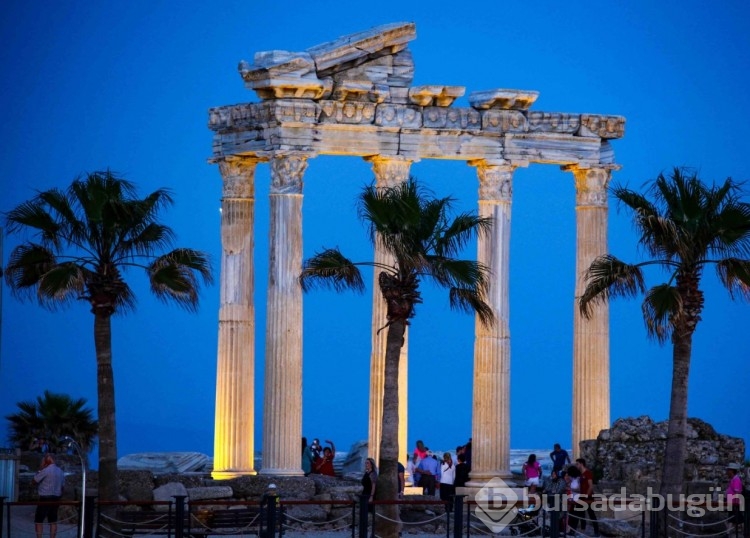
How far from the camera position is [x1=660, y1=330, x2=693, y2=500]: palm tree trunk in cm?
4281

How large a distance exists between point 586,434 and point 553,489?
563 centimetres

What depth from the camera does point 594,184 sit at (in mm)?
53469

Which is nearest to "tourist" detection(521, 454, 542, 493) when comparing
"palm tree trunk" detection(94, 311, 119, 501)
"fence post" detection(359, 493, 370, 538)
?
"fence post" detection(359, 493, 370, 538)

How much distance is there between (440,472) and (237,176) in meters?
9.12

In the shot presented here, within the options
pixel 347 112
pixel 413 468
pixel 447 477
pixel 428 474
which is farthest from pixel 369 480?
pixel 347 112

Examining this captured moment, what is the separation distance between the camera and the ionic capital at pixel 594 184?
53438 millimetres

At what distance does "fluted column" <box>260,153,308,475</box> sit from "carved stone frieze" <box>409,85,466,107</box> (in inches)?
129

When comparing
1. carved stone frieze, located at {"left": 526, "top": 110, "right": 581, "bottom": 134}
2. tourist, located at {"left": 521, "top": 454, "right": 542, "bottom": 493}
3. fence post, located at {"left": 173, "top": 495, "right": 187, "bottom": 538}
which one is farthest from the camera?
carved stone frieze, located at {"left": 526, "top": 110, "right": 581, "bottom": 134}

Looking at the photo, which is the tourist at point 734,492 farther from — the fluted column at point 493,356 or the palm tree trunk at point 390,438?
the palm tree trunk at point 390,438

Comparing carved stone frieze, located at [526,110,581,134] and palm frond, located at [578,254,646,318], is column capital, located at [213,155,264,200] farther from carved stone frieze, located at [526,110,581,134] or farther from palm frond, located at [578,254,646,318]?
palm frond, located at [578,254,646,318]

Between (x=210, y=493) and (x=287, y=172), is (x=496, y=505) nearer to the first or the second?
(x=210, y=493)

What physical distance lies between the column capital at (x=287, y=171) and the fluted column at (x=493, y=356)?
194 inches

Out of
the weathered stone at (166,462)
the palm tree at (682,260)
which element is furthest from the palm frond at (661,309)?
the weathered stone at (166,462)

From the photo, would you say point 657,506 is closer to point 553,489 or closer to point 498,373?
point 553,489
